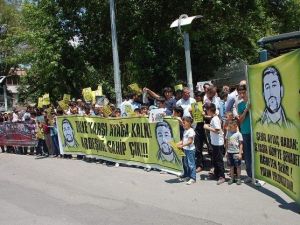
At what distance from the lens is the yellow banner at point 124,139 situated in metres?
10.6

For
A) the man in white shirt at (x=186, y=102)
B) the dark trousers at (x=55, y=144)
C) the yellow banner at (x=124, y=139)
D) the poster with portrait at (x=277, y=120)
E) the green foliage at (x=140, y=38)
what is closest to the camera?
the poster with portrait at (x=277, y=120)

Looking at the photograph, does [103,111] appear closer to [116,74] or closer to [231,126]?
[116,74]

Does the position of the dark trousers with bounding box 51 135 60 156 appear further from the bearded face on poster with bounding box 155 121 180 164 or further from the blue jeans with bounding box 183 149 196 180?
the blue jeans with bounding box 183 149 196 180

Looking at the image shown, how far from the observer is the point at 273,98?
295 inches

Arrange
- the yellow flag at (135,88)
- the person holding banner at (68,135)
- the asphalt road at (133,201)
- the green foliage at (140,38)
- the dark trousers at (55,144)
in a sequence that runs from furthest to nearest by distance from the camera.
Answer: the green foliage at (140,38) → the dark trousers at (55,144) → the person holding banner at (68,135) → the yellow flag at (135,88) → the asphalt road at (133,201)

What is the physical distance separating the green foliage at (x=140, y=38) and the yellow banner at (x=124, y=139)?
15.6ft

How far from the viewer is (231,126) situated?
916 centimetres

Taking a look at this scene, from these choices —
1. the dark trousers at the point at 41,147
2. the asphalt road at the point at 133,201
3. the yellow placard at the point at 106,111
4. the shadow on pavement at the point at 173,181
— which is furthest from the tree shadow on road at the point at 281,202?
the dark trousers at the point at 41,147

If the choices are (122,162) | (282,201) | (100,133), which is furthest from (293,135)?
(100,133)

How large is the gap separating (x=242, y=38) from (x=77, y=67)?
6.74m

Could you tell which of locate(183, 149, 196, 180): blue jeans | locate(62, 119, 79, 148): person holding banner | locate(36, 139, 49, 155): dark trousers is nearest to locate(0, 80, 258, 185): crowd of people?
locate(183, 149, 196, 180): blue jeans

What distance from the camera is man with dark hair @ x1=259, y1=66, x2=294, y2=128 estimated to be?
722 centimetres

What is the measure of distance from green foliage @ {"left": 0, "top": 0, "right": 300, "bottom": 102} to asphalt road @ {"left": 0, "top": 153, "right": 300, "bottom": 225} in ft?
25.2

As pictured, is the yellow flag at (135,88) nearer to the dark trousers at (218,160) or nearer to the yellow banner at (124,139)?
the yellow banner at (124,139)
